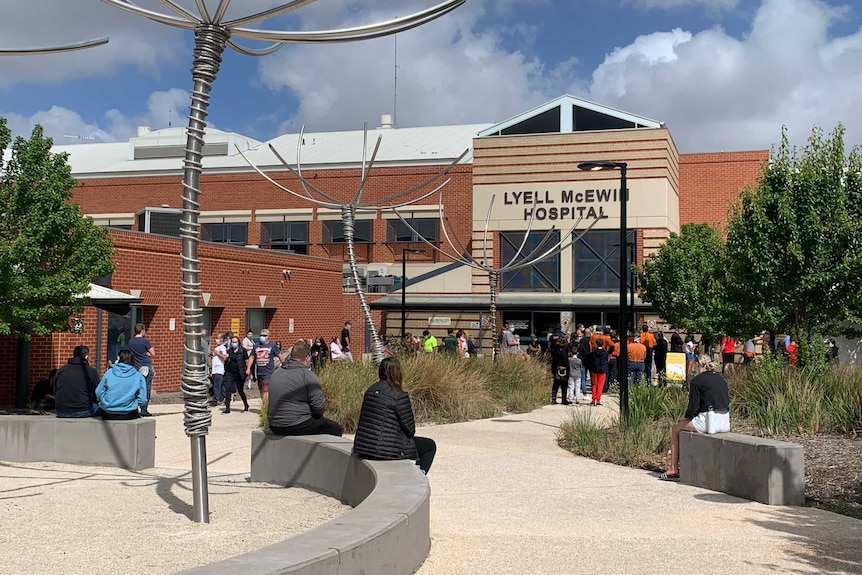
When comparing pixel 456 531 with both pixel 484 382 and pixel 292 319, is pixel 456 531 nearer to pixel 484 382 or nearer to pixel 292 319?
pixel 484 382

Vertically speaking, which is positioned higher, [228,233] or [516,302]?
[228,233]

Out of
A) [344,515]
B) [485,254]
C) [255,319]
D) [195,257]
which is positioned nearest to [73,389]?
[195,257]

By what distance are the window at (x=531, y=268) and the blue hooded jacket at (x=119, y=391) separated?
2928cm

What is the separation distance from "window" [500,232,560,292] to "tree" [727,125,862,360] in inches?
839

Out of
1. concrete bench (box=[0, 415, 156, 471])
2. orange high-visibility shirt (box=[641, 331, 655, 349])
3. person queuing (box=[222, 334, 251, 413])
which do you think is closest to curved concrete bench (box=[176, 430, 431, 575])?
concrete bench (box=[0, 415, 156, 471])

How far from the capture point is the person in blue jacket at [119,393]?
1118cm

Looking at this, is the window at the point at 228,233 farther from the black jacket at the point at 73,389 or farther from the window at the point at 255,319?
the black jacket at the point at 73,389

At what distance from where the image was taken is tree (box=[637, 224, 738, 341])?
100 feet

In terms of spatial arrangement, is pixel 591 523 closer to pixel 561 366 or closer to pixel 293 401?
pixel 293 401

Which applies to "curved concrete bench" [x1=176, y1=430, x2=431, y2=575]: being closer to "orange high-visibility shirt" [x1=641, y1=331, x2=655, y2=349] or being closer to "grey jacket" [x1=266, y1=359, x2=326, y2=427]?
"grey jacket" [x1=266, y1=359, x2=326, y2=427]

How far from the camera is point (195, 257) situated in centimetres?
755

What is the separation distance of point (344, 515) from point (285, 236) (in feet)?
132

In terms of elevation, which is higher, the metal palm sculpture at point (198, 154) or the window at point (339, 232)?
the window at point (339, 232)

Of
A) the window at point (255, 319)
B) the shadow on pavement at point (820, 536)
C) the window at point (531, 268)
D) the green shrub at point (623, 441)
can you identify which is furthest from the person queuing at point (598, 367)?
the window at point (531, 268)
